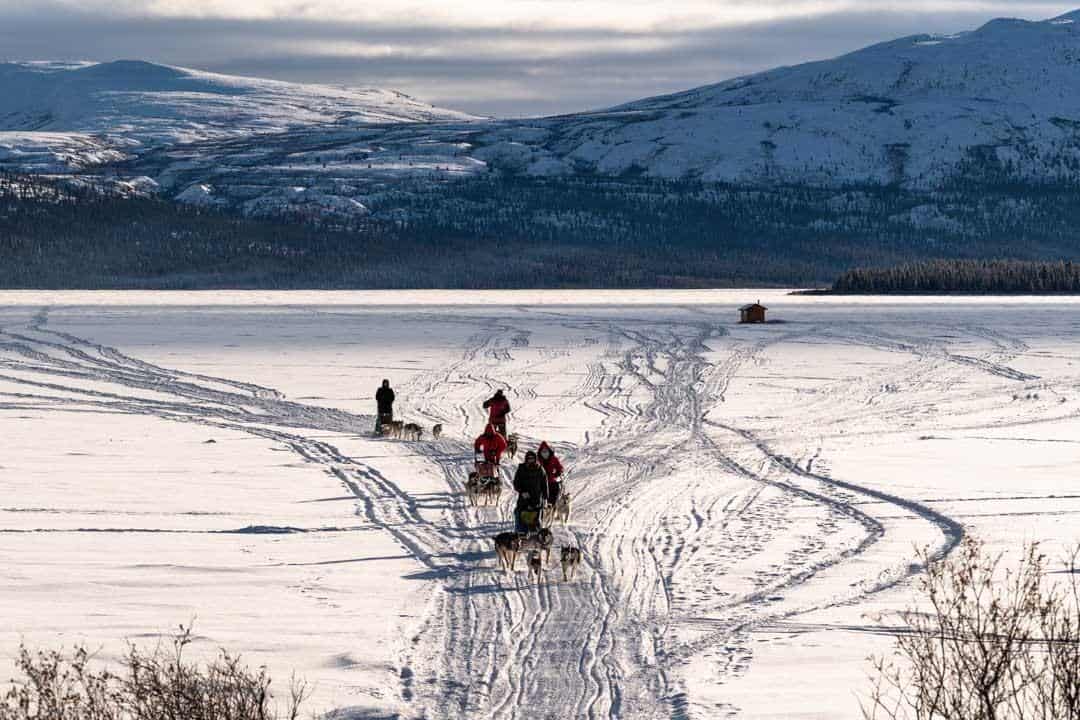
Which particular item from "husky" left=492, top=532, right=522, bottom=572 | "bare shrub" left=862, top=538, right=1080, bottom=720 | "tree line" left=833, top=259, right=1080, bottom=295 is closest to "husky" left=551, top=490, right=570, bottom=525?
"husky" left=492, top=532, right=522, bottom=572

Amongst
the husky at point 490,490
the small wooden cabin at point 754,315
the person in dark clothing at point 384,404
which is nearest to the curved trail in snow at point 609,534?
the husky at point 490,490

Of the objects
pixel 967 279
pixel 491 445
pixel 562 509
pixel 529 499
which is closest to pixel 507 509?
pixel 491 445

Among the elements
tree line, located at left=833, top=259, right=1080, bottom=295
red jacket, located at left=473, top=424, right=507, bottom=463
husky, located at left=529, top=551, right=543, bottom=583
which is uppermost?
red jacket, located at left=473, top=424, right=507, bottom=463

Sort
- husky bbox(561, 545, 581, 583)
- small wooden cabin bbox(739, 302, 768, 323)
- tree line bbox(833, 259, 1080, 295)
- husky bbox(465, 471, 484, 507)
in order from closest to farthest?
husky bbox(561, 545, 581, 583) < husky bbox(465, 471, 484, 507) < small wooden cabin bbox(739, 302, 768, 323) < tree line bbox(833, 259, 1080, 295)

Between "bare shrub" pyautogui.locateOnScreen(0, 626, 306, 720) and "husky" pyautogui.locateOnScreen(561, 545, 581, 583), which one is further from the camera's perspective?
"husky" pyautogui.locateOnScreen(561, 545, 581, 583)

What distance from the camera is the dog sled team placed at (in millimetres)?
16859

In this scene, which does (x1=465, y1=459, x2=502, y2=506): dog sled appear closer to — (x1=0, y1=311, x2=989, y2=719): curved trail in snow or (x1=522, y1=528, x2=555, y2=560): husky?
(x1=0, y1=311, x2=989, y2=719): curved trail in snow

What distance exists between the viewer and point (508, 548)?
1691 centimetres

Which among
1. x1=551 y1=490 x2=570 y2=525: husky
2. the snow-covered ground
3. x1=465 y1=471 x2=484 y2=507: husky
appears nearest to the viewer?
the snow-covered ground

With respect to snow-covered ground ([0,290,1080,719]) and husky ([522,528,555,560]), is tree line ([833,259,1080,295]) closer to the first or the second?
snow-covered ground ([0,290,1080,719])

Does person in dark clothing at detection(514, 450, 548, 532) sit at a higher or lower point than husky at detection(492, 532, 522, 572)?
higher

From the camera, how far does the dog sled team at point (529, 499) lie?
16.9 metres

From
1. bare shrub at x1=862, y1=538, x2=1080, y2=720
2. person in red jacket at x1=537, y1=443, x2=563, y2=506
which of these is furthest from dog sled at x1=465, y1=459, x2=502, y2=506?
bare shrub at x1=862, y1=538, x2=1080, y2=720

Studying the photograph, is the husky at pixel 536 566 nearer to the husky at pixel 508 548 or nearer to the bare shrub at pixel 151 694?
the husky at pixel 508 548
